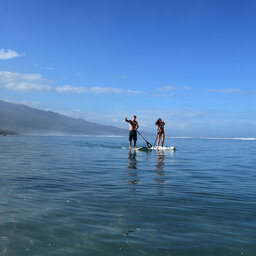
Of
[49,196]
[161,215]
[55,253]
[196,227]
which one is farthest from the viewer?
[49,196]

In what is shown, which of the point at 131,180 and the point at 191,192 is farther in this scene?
the point at 131,180

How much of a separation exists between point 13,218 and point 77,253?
183cm

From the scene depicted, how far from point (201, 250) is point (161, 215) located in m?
1.53

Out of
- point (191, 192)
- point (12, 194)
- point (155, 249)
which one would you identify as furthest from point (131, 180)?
point (155, 249)

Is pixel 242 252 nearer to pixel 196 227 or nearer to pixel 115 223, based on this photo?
pixel 196 227

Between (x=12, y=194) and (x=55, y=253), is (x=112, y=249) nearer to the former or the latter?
(x=55, y=253)

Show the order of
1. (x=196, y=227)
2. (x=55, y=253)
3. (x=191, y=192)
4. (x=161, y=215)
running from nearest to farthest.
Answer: (x=55, y=253) < (x=196, y=227) < (x=161, y=215) < (x=191, y=192)

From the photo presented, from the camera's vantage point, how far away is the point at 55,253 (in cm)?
362

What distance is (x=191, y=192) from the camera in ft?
24.6

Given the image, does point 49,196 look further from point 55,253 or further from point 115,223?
point 55,253

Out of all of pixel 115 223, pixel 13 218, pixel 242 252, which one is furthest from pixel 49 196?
pixel 242 252

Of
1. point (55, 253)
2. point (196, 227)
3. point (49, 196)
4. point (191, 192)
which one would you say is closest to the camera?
point (55, 253)

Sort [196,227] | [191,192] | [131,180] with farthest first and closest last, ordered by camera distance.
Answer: [131,180] < [191,192] < [196,227]

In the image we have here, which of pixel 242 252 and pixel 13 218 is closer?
pixel 242 252
